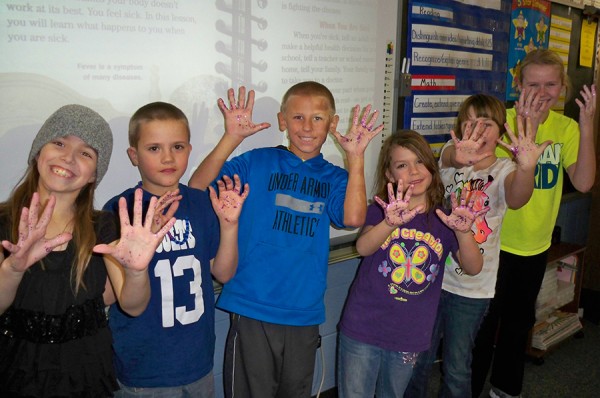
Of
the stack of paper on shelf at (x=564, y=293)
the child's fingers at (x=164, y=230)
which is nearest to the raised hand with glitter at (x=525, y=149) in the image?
the child's fingers at (x=164, y=230)

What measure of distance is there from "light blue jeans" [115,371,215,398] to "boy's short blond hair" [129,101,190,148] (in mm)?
680

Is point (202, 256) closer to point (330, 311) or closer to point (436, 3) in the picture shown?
point (330, 311)

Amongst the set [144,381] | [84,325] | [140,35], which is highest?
[140,35]

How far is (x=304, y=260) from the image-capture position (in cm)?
176

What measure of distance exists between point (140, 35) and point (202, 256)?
0.70 m

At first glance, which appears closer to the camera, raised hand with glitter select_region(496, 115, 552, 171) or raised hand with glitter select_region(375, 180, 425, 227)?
raised hand with glitter select_region(375, 180, 425, 227)

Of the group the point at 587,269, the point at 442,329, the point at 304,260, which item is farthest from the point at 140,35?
the point at 587,269

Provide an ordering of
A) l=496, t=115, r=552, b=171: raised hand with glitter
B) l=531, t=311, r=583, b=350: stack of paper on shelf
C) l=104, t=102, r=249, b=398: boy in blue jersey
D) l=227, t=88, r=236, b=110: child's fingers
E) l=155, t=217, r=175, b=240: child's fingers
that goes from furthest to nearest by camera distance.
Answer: l=531, t=311, r=583, b=350: stack of paper on shelf, l=496, t=115, r=552, b=171: raised hand with glitter, l=227, t=88, r=236, b=110: child's fingers, l=104, t=102, r=249, b=398: boy in blue jersey, l=155, t=217, r=175, b=240: child's fingers

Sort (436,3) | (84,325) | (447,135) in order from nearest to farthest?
(84,325) < (436,3) < (447,135)

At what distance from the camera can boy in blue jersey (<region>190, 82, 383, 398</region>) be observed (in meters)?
1.73

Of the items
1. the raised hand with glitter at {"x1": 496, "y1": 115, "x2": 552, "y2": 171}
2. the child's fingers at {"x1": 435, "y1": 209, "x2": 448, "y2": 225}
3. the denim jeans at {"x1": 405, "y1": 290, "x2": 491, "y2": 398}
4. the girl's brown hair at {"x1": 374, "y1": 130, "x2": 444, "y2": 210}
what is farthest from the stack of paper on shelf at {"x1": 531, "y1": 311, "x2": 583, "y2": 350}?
the child's fingers at {"x1": 435, "y1": 209, "x2": 448, "y2": 225}

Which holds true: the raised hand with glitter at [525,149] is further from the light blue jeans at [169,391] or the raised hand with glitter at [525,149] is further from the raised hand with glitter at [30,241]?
the raised hand with glitter at [30,241]

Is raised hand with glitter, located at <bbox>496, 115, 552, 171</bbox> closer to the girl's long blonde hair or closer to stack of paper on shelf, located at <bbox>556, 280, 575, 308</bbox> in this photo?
the girl's long blonde hair

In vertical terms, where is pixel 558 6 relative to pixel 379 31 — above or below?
above
